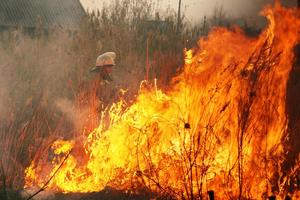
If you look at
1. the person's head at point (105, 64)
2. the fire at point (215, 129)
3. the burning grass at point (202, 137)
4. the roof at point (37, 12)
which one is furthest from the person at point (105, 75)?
the roof at point (37, 12)

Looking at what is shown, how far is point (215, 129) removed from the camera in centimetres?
504

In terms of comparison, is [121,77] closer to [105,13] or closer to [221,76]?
[105,13]

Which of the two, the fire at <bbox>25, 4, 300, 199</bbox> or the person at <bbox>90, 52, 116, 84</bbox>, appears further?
the person at <bbox>90, 52, 116, 84</bbox>

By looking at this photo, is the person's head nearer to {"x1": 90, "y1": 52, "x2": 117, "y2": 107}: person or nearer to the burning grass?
{"x1": 90, "y1": 52, "x2": 117, "y2": 107}: person

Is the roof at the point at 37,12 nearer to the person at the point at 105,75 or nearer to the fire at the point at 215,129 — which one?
the person at the point at 105,75

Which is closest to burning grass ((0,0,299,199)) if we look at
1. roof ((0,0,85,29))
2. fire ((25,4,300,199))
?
fire ((25,4,300,199))

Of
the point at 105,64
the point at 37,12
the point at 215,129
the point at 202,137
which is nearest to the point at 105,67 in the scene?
the point at 105,64

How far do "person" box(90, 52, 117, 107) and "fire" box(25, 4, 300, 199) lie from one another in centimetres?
181

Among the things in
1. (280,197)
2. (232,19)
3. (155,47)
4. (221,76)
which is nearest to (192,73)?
(221,76)

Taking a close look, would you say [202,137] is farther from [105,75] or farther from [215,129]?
[105,75]

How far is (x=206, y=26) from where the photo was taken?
11844 mm

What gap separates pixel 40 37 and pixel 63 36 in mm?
557

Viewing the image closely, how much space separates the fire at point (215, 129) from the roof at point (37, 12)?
13735 millimetres

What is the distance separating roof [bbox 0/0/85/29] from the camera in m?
19.2
